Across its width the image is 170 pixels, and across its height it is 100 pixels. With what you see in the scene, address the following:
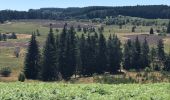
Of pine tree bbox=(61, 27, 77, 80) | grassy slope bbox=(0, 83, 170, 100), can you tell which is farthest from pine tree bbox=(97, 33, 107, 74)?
grassy slope bbox=(0, 83, 170, 100)

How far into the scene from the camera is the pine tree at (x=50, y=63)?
11844cm

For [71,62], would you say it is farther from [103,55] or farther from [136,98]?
[136,98]

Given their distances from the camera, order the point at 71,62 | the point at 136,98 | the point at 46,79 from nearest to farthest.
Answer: the point at 136,98 → the point at 46,79 → the point at 71,62

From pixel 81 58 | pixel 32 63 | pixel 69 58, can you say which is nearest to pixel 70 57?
pixel 69 58

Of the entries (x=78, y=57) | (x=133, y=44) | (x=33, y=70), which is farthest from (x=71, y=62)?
(x=133, y=44)

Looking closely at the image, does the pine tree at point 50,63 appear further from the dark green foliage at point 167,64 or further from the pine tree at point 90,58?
the dark green foliage at point 167,64

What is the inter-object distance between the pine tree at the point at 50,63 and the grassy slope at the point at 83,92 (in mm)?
85301

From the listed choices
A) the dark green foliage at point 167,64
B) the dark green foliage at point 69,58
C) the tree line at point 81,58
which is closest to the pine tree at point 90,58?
the tree line at point 81,58

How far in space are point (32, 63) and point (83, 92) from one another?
94.9 meters

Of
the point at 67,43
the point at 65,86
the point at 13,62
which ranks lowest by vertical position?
the point at 13,62

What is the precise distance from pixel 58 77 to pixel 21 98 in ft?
303

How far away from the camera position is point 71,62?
130000mm

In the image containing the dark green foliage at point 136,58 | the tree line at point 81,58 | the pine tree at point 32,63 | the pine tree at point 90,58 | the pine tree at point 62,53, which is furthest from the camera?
the dark green foliage at point 136,58

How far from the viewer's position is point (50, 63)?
12206cm
